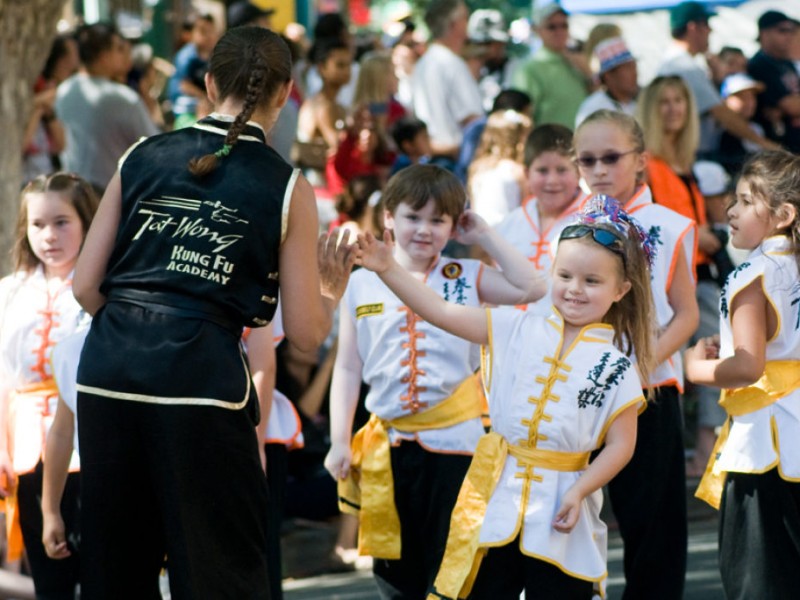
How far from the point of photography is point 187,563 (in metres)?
3.74

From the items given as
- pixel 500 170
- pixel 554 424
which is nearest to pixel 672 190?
pixel 500 170

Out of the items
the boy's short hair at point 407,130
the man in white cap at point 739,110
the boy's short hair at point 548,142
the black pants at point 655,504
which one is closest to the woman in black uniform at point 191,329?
the black pants at point 655,504

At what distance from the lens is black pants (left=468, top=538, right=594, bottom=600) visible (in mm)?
4152

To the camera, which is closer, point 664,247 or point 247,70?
point 247,70

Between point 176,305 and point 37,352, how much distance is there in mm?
1712

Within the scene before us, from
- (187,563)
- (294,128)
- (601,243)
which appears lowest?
(187,563)

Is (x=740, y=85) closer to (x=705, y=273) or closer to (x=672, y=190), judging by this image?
(x=705, y=273)

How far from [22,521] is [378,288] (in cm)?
160

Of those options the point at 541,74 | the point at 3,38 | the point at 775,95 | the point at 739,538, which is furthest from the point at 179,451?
the point at 775,95

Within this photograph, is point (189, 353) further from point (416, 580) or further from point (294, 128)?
point (294, 128)

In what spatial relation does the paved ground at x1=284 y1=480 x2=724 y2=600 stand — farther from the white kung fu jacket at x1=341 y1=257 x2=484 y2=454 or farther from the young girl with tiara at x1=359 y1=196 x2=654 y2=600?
the young girl with tiara at x1=359 y1=196 x2=654 y2=600

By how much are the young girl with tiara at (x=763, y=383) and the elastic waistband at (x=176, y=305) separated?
1721mm

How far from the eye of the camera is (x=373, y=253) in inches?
166

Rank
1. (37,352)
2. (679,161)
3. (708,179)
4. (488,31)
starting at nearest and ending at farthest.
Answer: (37,352), (679,161), (708,179), (488,31)
